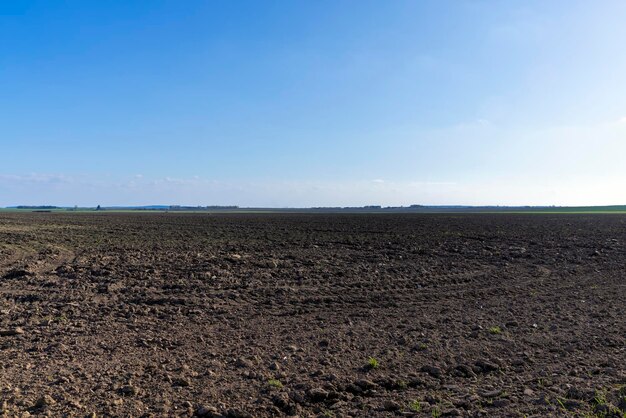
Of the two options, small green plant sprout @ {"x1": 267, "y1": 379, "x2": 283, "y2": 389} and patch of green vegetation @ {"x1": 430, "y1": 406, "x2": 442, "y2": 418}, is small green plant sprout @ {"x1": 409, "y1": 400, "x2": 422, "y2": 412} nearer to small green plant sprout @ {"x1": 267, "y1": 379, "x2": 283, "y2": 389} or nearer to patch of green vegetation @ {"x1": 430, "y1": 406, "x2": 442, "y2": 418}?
patch of green vegetation @ {"x1": 430, "y1": 406, "x2": 442, "y2": 418}

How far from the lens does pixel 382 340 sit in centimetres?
767

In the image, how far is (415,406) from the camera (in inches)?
201

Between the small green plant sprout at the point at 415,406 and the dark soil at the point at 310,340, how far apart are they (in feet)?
0.06

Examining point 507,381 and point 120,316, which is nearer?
point 507,381

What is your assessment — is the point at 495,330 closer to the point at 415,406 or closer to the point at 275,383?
the point at 415,406

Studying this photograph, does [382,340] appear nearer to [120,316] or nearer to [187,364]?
[187,364]

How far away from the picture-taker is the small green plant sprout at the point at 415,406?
5043 mm

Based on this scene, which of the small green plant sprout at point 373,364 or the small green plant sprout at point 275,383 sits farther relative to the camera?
the small green plant sprout at point 373,364

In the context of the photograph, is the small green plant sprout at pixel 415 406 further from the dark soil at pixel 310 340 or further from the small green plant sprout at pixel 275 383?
the small green plant sprout at pixel 275 383

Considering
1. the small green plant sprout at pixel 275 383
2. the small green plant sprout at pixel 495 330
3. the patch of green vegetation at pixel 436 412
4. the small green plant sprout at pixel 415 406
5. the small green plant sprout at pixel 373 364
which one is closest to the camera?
the patch of green vegetation at pixel 436 412

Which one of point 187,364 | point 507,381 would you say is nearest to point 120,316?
point 187,364

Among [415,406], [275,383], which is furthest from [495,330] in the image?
[275,383]

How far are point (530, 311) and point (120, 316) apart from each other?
320 inches

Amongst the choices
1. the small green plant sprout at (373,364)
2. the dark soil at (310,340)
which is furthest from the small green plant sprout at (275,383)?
the small green plant sprout at (373,364)
